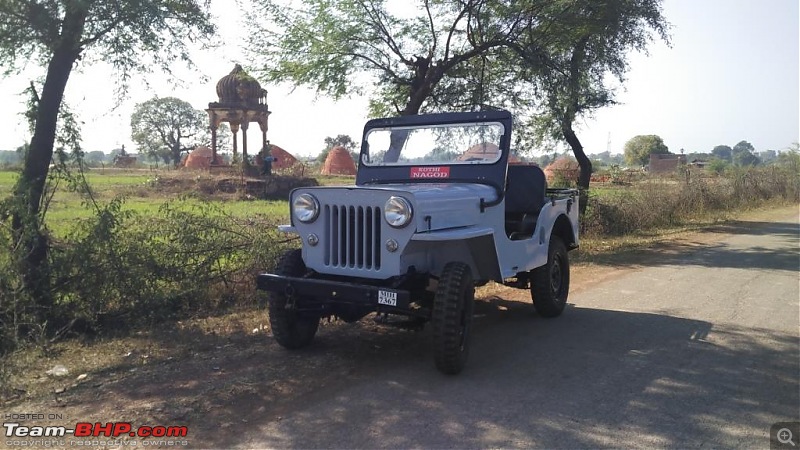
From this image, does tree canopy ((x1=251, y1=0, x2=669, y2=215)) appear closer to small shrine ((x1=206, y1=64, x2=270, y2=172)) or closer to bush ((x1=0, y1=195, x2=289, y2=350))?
bush ((x1=0, y1=195, x2=289, y2=350))

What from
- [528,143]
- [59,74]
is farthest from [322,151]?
[59,74]

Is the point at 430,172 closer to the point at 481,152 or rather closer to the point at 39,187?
the point at 481,152

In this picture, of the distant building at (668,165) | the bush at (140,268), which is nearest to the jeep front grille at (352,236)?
the bush at (140,268)

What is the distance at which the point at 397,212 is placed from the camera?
4762mm

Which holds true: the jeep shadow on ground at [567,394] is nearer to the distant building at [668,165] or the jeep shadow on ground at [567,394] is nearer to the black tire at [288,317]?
the black tire at [288,317]

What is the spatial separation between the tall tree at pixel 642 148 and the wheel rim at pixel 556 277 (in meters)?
60.7

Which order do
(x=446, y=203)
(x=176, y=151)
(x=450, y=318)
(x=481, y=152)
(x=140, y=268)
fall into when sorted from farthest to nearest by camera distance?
(x=176, y=151) → (x=140, y=268) → (x=481, y=152) → (x=446, y=203) → (x=450, y=318)

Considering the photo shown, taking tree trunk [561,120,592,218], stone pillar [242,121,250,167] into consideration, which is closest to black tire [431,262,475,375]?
tree trunk [561,120,592,218]

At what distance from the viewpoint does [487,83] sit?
1231cm

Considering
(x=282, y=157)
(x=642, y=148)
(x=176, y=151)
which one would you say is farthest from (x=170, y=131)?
(x=642, y=148)

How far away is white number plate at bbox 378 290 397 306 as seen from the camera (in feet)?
15.0

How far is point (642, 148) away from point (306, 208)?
6802cm

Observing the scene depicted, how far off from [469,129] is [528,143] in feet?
26.0

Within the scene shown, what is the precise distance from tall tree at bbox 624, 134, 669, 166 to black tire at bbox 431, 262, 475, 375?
63.6 m
